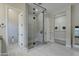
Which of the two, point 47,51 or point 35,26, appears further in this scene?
point 35,26

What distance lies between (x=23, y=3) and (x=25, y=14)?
0.71 feet

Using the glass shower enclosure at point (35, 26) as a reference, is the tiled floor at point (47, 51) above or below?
below

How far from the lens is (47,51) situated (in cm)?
170

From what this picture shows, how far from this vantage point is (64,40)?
5.93ft

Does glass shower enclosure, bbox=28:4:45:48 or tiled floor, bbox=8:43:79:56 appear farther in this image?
glass shower enclosure, bbox=28:4:45:48

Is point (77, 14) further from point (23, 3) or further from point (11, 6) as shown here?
point (11, 6)

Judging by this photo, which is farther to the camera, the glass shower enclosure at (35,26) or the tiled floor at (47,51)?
the glass shower enclosure at (35,26)

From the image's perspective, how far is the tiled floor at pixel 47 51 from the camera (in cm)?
164

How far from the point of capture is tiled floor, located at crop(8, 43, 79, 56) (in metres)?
1.64

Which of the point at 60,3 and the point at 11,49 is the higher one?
the point at 60,3

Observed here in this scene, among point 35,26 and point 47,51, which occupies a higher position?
point 35,26

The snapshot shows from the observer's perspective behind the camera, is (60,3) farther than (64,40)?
No

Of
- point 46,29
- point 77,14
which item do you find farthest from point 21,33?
point 77,14

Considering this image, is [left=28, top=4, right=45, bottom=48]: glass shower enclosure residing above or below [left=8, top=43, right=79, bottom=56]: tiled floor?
above
